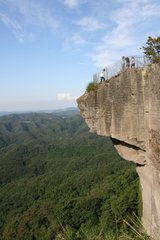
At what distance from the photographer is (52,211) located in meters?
49.2

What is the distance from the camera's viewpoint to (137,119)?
1091cm

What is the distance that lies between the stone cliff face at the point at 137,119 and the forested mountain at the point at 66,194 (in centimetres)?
207

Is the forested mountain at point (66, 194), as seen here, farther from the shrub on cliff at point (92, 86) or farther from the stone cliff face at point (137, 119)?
the shrub on cliff at point (92, 86)

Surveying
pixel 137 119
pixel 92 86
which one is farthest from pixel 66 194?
pixel 137 119

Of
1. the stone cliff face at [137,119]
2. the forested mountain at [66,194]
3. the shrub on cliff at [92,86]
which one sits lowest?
the forested mountain at [66,194]

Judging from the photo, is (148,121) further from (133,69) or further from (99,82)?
(99,82)

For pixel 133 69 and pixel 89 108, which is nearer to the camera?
pixel 133 69

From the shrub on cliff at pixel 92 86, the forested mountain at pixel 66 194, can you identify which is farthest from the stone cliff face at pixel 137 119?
the forested mountain at pixel 66 194

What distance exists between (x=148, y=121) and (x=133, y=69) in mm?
1684

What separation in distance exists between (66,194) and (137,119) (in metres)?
53.3

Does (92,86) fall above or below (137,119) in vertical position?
above

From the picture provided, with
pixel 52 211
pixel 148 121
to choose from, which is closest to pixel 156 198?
pixel 148 121

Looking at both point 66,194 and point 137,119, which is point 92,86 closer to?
point 137,119

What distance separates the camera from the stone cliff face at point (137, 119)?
10.1 m
